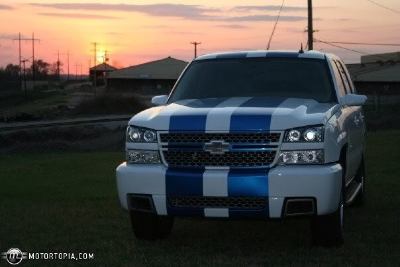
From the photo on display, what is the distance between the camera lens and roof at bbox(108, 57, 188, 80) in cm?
9733

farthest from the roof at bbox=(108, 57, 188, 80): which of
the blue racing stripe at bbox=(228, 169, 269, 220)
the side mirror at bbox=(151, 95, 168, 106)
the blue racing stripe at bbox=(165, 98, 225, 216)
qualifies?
the blue racing stripe at bbox=(228, 169, 269, 220)

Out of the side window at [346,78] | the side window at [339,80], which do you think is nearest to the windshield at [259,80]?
the side window at [339,80]

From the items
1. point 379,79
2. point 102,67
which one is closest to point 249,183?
point 379,79

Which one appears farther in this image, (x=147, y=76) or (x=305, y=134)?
(x=147, y=76)

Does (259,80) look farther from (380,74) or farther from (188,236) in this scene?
(380,74)

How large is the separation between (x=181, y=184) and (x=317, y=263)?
4.28ft

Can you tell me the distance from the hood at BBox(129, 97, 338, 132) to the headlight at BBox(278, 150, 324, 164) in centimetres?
22

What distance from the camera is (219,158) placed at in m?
5.97

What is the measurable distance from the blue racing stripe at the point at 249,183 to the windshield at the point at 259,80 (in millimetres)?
1419

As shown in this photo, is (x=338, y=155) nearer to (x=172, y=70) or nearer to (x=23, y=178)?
(x=23, y=178)

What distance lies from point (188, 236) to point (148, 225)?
60cm

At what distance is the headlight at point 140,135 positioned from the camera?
6203 millimetres

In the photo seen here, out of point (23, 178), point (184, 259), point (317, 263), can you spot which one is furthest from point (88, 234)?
point (23, 178)

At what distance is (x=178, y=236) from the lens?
23.7 ft
